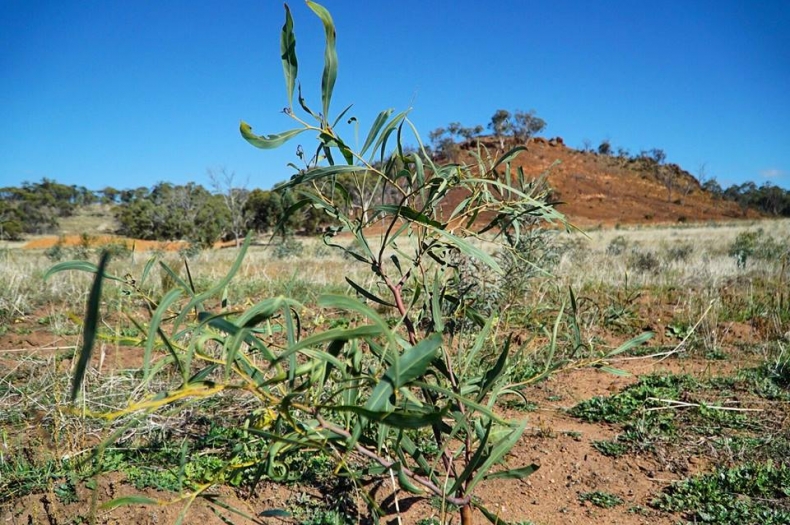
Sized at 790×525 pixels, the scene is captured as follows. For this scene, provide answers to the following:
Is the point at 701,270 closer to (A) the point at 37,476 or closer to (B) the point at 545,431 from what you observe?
(B) the point at 545,431

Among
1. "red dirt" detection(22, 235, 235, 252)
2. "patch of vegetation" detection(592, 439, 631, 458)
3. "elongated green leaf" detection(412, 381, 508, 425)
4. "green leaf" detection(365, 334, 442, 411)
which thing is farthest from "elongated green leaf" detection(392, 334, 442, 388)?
"red dirt" detection(22, 235, 235, 252)

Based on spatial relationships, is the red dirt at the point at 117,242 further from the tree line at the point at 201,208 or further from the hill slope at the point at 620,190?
the hill slope at the point at 620,190

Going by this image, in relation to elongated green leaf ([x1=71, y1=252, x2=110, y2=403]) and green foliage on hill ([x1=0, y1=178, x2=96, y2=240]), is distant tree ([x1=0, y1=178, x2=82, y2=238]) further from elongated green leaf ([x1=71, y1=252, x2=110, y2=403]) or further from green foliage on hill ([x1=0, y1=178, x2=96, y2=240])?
elongated green leaf ([x1=71, y1=252, x2=110, y2=403])

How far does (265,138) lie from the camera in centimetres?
90

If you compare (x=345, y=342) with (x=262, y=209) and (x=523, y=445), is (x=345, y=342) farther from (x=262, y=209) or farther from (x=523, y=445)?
(x=262, y=209)

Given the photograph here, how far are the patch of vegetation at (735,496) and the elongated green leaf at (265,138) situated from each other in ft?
6.03

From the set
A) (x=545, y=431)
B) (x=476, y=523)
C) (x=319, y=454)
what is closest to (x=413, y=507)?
(x=476, y=523)

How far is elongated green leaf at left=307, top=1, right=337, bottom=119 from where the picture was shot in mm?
822

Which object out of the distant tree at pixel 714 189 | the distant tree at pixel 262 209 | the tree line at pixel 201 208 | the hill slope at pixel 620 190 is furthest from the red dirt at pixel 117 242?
the distant tree at pixel 714 189

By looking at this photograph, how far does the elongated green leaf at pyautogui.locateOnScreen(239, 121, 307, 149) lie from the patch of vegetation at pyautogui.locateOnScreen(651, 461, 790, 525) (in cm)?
184

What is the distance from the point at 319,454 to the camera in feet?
6.89

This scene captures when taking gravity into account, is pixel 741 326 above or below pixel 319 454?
above

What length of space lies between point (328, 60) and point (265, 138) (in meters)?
0.16

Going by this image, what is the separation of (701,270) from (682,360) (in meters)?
3.11
